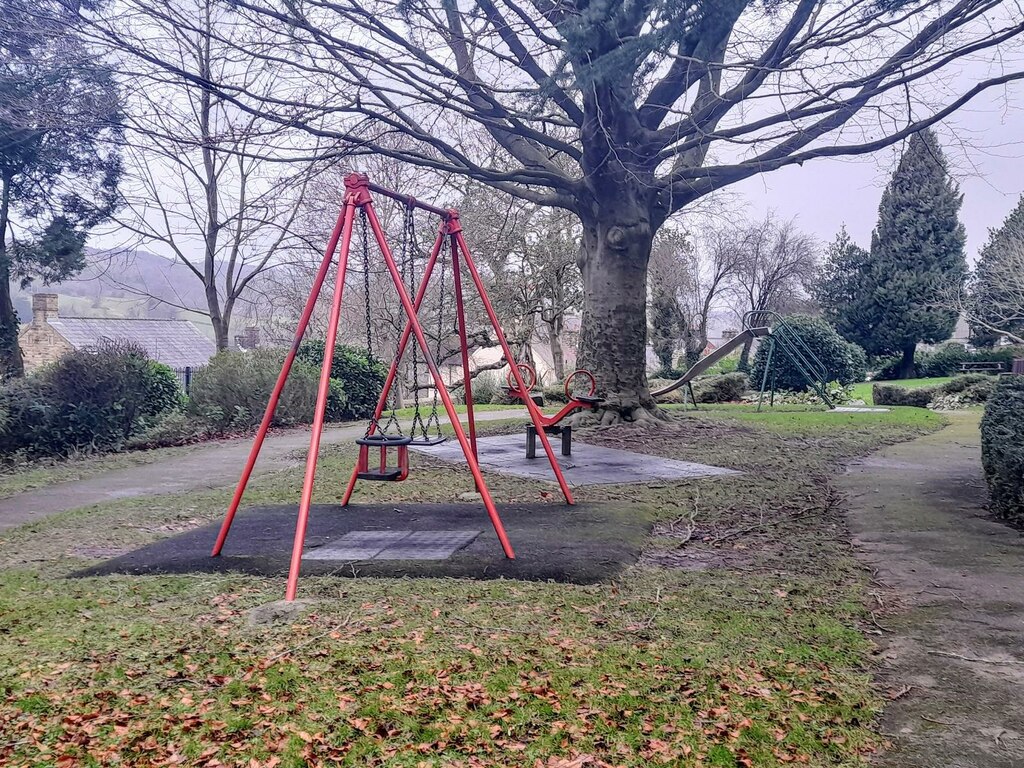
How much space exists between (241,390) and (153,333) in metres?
20.8

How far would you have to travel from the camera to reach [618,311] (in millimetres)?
11141

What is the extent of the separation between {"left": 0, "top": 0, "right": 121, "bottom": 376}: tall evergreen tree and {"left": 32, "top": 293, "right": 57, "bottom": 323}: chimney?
70.5ft

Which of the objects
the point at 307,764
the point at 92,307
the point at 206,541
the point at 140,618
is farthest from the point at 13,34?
the point at 92,307

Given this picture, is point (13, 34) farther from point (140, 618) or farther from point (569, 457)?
point (140, 618)

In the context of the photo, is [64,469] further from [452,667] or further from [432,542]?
[452,667]

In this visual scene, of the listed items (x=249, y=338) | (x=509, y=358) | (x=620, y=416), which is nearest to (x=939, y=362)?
(x=620, y=416)

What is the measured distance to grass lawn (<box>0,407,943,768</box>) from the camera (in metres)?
2.50

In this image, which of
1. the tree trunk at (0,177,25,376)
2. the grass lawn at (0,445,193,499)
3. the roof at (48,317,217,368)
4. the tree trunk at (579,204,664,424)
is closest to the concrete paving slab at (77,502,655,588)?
the grass lawn at (0,445,193,499)

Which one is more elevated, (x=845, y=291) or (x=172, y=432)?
(x=845, y=291)

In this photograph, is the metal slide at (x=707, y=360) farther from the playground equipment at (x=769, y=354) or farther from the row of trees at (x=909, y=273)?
the row of trees at (x=909, y=273)

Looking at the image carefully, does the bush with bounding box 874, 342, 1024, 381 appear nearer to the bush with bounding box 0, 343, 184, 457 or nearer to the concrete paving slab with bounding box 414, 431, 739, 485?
the concrete paving slab with bounding box 414, 431, 739, 485

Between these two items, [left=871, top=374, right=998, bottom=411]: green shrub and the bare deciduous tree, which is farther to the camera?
the bare deciduous tree

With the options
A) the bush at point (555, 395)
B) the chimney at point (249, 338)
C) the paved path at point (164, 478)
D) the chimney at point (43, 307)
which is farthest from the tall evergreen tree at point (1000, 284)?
the chimney at point (43, 307)

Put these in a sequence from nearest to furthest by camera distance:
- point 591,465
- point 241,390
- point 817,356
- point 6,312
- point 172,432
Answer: point 591,465, point 172,432, point 6,312, point 241,390, point 817,356
